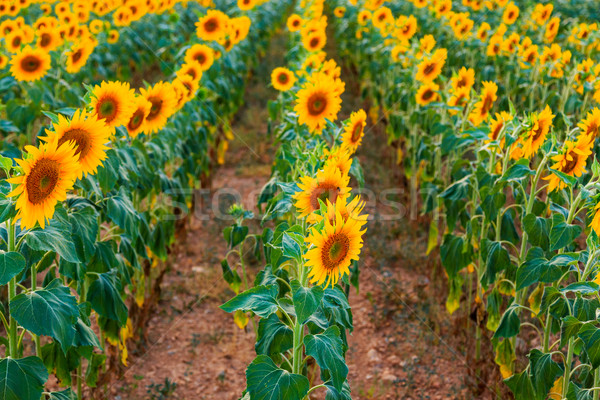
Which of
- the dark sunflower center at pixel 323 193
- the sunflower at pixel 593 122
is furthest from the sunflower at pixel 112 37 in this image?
the sunflower at pixel 593 122

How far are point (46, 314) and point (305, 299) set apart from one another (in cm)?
94

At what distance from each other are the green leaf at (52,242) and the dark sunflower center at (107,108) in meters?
0.90

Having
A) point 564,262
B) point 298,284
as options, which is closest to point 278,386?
point 298,284

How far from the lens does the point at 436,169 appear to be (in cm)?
509

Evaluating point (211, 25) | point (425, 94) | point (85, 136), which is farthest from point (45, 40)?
point (85, 136)

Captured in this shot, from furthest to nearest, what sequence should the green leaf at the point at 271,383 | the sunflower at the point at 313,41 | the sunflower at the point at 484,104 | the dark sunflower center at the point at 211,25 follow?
the dark sunflower center at the point at 211,25
the sunflower at the point at 313,41
the sunflower at the point at 484,104
the green leaf at the point at 271,383

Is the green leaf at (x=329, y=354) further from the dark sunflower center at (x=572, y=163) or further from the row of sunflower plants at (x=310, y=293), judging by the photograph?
the dark sunflower center at (x=572, y=163)

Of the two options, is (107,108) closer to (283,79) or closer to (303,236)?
(303,236)

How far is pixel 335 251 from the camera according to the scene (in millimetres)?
2160

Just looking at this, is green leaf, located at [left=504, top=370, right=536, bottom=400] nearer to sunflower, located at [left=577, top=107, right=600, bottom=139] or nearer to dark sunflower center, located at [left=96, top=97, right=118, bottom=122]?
sunflower, located at [left=577, top=107, right=600, bottom=139]

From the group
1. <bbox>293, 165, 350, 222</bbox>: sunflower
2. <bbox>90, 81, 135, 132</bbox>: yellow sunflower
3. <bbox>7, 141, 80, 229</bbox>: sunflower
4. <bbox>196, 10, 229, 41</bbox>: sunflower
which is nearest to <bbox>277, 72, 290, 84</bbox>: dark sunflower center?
<bbox>196, 10, 229, 41</bbox>: sunflower

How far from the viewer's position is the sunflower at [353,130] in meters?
3.49

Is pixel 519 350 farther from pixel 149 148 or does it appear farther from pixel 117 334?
pixel 149 148

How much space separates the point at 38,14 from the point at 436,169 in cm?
1021
